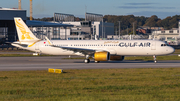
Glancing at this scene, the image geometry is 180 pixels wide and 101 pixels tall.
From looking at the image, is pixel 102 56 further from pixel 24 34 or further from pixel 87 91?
pixel 87 91

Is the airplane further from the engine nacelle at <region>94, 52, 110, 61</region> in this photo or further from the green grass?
the green grass

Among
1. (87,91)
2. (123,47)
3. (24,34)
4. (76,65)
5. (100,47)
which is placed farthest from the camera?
(24,34)

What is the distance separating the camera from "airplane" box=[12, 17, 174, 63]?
3578cm

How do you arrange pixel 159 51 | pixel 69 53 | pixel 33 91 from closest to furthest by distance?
pixel 33 91
pixel 159 51
pixel 69 53

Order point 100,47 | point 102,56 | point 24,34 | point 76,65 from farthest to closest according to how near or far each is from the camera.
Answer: point 24,34 → point 100,47 → point 102,56 → point 76,65

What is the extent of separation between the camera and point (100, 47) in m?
37.5

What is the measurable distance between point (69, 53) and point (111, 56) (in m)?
6.23

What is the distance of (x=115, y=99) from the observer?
12.2 metres

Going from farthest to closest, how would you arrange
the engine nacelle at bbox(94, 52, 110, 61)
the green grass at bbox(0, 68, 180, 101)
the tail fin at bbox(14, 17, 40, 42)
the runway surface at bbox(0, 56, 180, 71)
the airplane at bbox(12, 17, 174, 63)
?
the tail fin at bbox(14, 17, 40, 42) → the airplane at bbox(12, 17, 174, 63) → the engine nacelle at bbox(94, 52, 110, 61) → the runway surface at bbox(0, 56, 180, 71) → the green grass at bbox(0, 68, 180, 101)

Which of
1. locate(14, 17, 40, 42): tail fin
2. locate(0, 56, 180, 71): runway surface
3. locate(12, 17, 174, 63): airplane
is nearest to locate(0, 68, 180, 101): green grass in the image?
locate(0, 56, 180, 71): runway surface

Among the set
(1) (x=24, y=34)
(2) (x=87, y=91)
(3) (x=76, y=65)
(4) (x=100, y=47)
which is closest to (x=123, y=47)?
(4) (x=100, y=47)

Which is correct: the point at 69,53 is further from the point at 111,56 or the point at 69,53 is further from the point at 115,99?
the point at 115,99

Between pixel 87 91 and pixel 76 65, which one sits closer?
pixel 87 91

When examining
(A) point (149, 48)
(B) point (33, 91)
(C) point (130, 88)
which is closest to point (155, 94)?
(C) point (130, 88)
